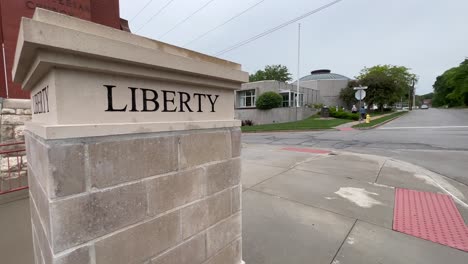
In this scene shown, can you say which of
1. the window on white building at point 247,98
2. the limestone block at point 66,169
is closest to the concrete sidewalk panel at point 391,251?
the limestone block at point 66,169

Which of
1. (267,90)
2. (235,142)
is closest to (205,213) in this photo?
(235,142)

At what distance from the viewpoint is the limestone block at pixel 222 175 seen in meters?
1.91

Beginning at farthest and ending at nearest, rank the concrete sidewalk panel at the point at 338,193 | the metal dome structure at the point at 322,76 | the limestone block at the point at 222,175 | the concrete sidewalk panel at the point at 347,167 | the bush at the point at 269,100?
Answer: the metal dome structure at the point at 322,76, the bush at the point at 269,100, the concrete sidewalk panel at the point at 347,167, the concrete sidewalk panel at the point at 338,193, the limestone block at the point at 222,175

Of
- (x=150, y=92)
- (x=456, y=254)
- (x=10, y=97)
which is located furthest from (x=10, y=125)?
(x=456, y=254)

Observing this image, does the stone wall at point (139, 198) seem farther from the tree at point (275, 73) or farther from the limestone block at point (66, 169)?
the tree at point (275, 73)

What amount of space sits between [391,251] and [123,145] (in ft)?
10.1

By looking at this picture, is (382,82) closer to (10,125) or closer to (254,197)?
(254,197)

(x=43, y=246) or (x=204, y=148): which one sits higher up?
(x=204, y=148)

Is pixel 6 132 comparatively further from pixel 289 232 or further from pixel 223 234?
pixel 289 232

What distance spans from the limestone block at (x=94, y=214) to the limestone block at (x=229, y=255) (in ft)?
2.91

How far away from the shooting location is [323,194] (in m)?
4.38

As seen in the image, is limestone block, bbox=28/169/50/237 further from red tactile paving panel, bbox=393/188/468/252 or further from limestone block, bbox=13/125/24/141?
limestone block, bbox=13/125/24/141

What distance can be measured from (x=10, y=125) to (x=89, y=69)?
5288mm

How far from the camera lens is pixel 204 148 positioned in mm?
1861
